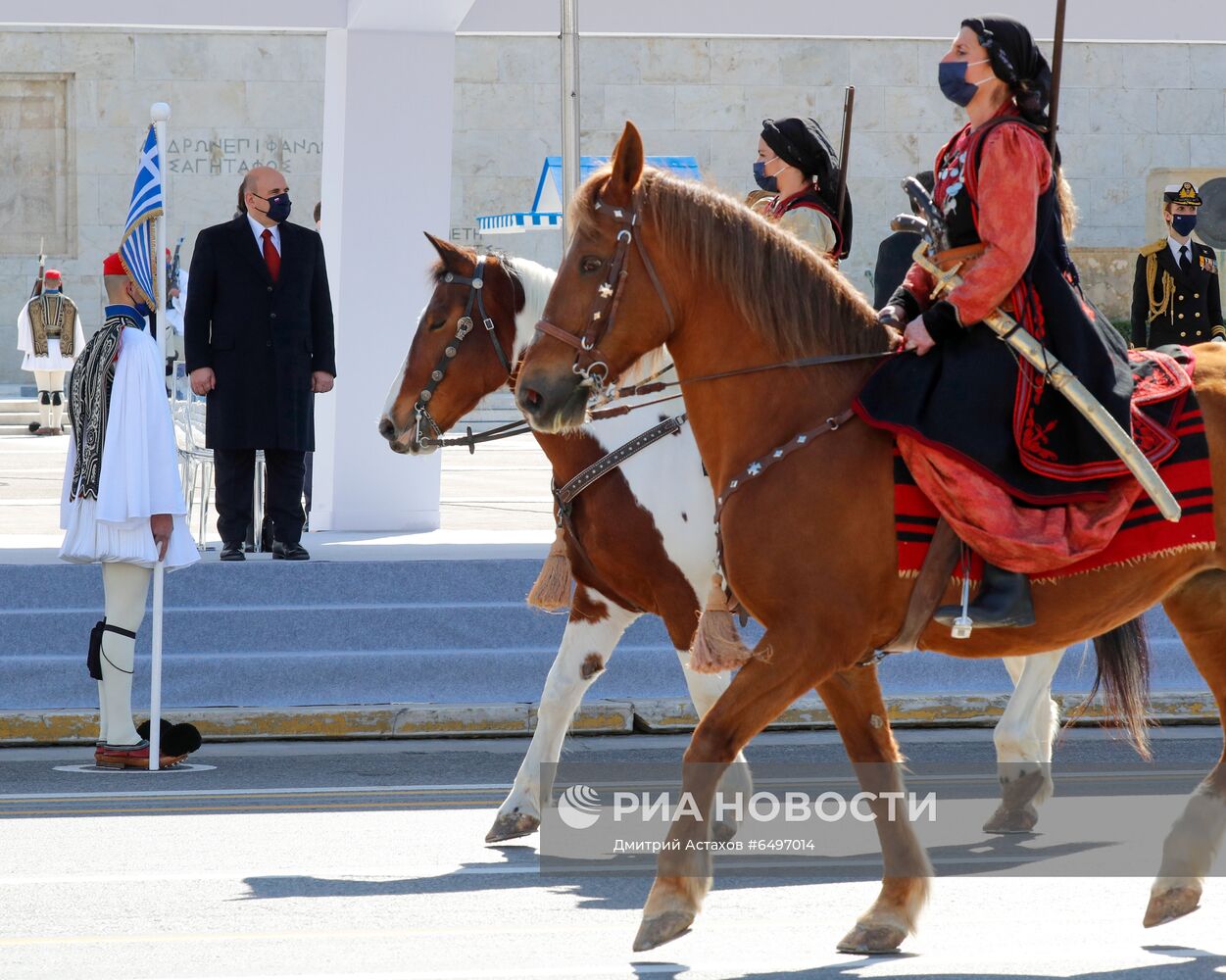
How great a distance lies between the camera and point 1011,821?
739cm

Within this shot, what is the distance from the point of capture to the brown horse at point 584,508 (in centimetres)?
706

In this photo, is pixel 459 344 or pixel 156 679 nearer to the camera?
pixel 459 344

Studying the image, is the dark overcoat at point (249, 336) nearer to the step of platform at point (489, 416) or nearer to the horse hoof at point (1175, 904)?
the horse hoof at point (1175, 904)

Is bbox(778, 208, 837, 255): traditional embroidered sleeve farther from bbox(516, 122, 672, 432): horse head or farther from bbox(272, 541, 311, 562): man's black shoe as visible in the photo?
bbox(272, 541, 311, 562): man's black shoe

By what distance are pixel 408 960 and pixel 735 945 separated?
98cm

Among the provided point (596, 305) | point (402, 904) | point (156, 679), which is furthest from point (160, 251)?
point (596, 305)

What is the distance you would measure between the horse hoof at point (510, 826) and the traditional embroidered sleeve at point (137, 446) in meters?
2.56

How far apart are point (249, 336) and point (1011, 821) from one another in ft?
19.4

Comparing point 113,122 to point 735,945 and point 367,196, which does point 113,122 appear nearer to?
point 367,196

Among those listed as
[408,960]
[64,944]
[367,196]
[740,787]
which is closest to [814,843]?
[740,787]

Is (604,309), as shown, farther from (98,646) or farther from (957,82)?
(98,646)

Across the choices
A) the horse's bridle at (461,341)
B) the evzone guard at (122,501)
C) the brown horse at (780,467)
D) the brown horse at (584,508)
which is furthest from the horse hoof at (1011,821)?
the evzone guard at (122,501)

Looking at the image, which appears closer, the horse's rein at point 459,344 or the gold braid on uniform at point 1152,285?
the horse's rein at point 459,344

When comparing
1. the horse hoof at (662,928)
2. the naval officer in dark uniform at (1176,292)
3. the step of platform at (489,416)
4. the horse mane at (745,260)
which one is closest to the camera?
the horse hoof at (662,928)
